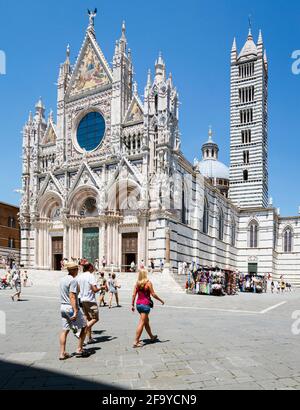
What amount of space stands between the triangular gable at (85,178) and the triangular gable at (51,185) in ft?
6.98

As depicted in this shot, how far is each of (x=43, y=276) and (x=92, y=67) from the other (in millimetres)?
20673

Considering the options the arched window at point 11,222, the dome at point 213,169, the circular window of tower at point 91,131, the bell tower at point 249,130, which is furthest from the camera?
the dome at point 213,169

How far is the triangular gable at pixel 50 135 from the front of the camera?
39.2 m

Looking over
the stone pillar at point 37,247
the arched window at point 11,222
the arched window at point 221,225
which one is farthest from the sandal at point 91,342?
the arched window at point 11,222

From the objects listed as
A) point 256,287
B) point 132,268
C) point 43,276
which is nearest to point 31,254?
point 43,276

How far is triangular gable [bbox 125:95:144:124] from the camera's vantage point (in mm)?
32688

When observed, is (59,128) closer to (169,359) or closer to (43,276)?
(43,276)

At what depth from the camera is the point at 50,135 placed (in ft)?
130

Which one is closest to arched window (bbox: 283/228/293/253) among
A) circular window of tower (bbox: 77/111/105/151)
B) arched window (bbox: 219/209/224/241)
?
arched window (bbox: 219/209/224/241)

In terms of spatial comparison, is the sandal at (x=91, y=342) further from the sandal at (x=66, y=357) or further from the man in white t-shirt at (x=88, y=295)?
the sandal at (x=66, y=357)

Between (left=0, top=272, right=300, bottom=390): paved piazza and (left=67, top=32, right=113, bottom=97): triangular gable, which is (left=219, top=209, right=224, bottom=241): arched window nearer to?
(left=67, top=32, right=113, bottom=97): triangular gable

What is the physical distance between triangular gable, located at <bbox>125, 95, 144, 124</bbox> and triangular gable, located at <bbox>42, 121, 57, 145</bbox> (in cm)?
978

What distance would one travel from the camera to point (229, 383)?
518cm

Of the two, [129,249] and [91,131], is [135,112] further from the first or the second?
[129,249]
